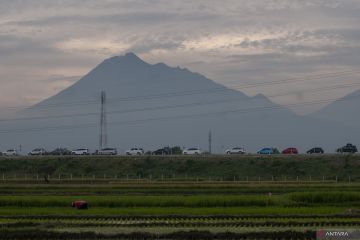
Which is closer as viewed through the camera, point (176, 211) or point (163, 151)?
point (176, 211)

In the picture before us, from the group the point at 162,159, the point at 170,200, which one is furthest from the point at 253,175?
the point at 170,200

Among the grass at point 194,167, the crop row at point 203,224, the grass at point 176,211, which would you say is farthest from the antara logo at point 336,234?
the grass at point 194,167

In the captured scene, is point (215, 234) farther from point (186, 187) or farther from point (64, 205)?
point (186, 187)

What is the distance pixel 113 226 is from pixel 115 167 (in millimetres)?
54652

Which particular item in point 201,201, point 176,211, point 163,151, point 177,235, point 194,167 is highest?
point 163,151

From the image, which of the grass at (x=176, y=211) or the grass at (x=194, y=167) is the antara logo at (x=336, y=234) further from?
the grass at (x=194, y=167)

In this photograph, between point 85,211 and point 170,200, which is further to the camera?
point 170,200

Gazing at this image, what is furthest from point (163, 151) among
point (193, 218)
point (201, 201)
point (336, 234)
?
point (336, 234)

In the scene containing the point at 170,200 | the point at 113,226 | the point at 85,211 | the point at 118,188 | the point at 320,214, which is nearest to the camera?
the point at 113,226

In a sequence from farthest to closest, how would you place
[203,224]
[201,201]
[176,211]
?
[201,201] < [176,211] < [203,224]

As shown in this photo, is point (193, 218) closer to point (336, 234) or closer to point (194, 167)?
point (336, 234)

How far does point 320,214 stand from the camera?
40.6m

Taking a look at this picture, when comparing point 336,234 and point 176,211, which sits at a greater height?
point 176,211

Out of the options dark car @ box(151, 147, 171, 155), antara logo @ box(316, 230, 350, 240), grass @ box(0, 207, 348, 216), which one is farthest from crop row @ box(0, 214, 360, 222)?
dark car @ box(151, 147, 171, 155)
